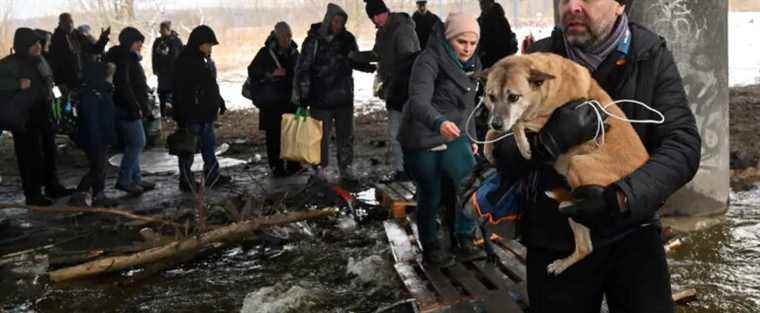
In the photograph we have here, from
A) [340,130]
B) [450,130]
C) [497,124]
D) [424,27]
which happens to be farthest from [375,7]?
[497,124]

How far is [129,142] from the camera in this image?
7730 millimetres

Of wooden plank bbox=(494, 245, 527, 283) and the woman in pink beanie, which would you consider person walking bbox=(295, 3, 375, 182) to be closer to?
the woman in pink beanie

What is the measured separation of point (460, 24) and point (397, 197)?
2399mm

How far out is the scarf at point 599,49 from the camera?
7.28 feet

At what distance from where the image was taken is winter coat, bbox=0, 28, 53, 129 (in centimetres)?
695

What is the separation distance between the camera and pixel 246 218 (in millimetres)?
6246

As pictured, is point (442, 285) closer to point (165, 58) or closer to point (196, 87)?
point (196, 87)

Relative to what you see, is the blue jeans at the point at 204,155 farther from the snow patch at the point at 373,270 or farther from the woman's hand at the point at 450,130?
the woman's hand at the point at 450,130

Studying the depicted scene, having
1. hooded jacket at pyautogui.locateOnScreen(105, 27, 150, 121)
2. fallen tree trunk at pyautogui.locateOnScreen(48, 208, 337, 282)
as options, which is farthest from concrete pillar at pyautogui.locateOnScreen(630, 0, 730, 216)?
hooded jacket at pyautogui.locateOnScreen(105, 27, 150, 121)

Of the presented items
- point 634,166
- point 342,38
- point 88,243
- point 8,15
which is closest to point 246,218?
point 88,243

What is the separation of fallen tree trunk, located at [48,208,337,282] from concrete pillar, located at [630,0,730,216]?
3444mm

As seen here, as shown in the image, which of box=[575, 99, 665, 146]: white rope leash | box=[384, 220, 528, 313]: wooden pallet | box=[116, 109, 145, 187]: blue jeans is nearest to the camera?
box=[575, 99, 665, 146]: white rope leash

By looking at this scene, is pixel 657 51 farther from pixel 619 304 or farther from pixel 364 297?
pixel 364 297

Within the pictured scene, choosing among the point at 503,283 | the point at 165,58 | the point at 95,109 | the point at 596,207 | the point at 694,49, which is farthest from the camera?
the point at 165,58
